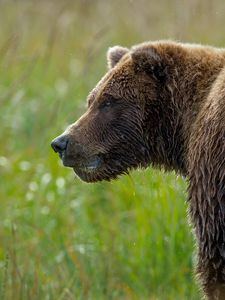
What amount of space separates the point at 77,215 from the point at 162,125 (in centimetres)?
204

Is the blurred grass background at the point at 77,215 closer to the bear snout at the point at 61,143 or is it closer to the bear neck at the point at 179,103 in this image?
the bear neck at the point at 179,103

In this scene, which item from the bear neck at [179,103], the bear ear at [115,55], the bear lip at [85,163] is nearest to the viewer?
the bear neck at [179,103]

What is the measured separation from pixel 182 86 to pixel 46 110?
3.72 m

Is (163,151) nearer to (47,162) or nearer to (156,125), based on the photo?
(156,125)

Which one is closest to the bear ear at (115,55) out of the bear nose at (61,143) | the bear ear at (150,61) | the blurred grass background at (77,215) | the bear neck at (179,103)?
the bear ear at (150,61)

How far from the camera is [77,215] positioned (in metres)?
6.89

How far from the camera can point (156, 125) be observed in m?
5.02

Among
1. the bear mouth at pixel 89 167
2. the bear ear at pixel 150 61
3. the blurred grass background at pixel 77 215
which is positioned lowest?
the blurred grass background at pixel 77 215

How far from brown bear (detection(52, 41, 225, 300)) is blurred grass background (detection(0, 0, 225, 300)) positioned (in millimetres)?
410

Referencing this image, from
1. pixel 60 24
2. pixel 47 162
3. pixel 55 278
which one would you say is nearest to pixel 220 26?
pixel 60 24

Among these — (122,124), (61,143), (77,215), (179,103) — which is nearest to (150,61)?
(179,103)

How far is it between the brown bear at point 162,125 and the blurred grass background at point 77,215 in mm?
410

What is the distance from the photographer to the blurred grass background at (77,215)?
570 cm

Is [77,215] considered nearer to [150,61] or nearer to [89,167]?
[89,167]
